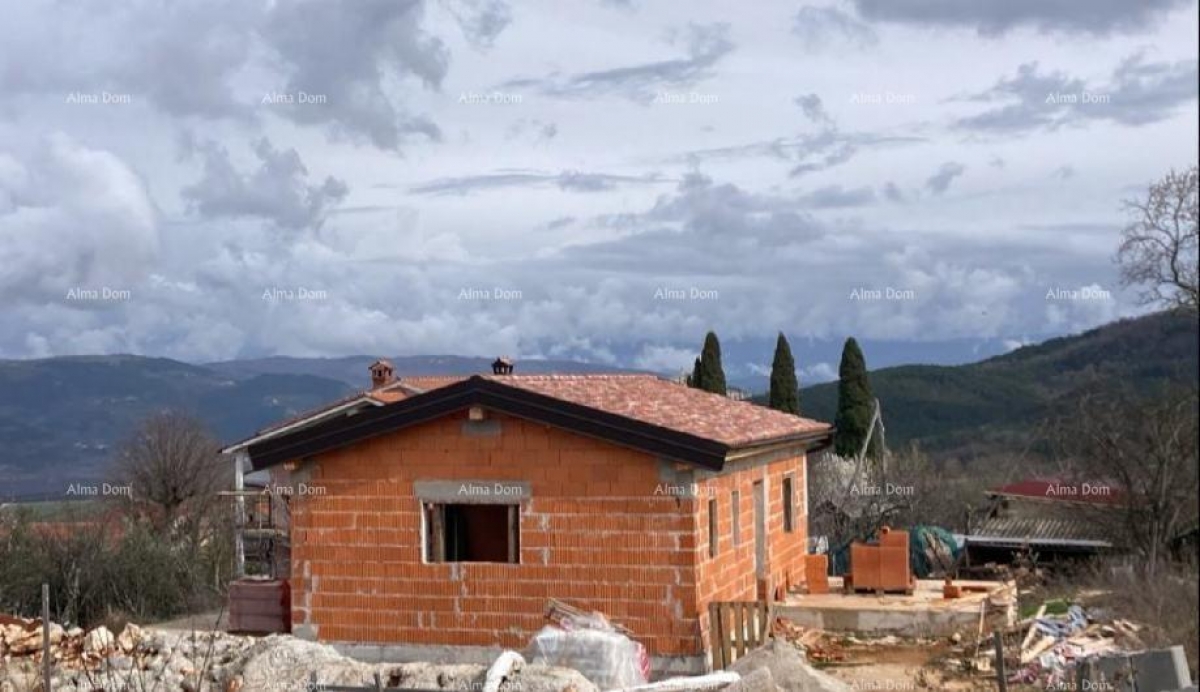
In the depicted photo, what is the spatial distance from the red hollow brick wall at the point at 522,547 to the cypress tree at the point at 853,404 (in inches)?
1049

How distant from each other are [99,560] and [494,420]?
11.8 m

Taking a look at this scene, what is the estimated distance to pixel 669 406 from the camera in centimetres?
1889

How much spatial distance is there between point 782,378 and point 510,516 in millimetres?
27266

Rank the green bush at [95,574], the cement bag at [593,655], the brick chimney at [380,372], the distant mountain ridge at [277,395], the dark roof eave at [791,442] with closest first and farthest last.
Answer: the cement bag at [593,655], the dark roof eave at [791,442], the green bush at [95,574], the brick chimney at [380,372], the distant mountain ridge at [277,395]

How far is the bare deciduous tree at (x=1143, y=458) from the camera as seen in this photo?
722cm

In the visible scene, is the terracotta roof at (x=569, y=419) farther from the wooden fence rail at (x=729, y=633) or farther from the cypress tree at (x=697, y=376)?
the cypress tree at (x=697, y=376)

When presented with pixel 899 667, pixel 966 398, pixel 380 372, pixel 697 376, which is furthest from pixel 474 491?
pixel 966 398

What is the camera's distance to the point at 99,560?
25281mm

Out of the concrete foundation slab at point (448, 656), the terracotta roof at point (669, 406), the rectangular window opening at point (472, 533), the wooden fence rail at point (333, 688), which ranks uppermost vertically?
the terracotta roof at point (669, 406)

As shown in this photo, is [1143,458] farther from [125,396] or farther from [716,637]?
[125,396]

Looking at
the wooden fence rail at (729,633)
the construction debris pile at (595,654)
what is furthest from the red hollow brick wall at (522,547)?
the construction debris pile at (595,654)

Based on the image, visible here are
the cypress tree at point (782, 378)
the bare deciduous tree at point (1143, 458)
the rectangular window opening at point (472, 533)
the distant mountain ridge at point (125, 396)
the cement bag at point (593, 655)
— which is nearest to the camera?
the bare deciduous tree at point (1143, 458)

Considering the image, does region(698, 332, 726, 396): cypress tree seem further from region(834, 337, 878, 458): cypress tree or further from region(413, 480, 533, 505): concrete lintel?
region(413, 480, 533, 505): concrete lintel

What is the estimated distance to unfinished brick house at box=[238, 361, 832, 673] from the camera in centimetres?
1623
